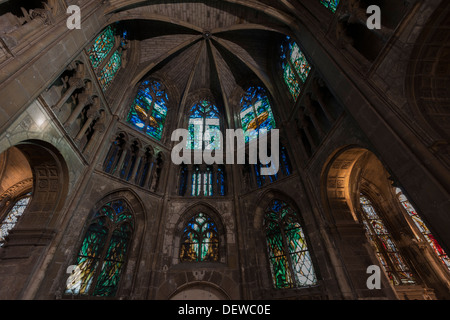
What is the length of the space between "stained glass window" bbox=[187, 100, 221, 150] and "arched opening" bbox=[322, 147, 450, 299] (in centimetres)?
652

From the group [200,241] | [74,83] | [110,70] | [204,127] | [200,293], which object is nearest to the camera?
[74,83]

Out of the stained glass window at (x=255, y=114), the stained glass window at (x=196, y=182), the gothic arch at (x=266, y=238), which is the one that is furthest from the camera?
the stained glass window at (x=255, y=114)

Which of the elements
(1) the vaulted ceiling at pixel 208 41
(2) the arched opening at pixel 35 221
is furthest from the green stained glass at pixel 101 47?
(2) the arched opening at pixel 35 221

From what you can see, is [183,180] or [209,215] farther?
[183,180]

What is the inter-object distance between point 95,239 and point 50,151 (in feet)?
10.4

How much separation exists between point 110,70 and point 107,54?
2.07 feet

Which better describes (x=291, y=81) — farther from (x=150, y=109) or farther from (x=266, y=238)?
(x=150, y=109)

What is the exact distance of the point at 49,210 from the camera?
580cm

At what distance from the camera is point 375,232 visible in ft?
30.2

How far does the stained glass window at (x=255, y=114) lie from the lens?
10540 millimetres

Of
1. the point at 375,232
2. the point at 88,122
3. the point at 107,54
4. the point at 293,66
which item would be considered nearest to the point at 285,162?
the point at 293,66

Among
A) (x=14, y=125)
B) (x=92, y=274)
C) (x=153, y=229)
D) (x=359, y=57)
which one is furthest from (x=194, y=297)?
(x=359, y=57)

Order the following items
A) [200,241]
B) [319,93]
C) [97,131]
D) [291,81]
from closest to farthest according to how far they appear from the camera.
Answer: [319,93], [97,131], [200,241], [291,81]

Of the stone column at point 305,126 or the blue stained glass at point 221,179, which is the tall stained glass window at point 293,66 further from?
the blue stained glass at point 221,179
